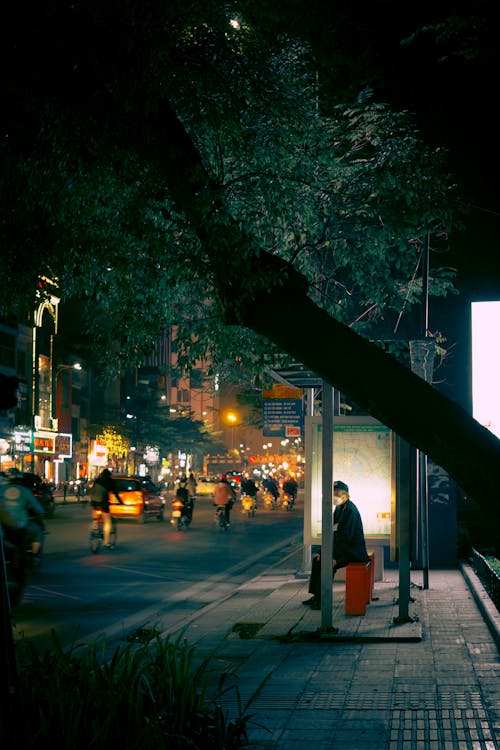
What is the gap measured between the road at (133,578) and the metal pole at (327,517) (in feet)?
7.54

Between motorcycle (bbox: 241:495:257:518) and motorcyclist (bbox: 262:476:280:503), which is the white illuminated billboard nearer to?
motorcycle (bbox: 241:495:257:518)

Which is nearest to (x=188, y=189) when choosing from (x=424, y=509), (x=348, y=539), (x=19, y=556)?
(x=348, y=539)

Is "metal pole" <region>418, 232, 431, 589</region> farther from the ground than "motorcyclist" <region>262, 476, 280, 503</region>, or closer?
farther from the ground

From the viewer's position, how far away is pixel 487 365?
67.6ft

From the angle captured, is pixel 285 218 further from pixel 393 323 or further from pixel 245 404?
pixel 245 404

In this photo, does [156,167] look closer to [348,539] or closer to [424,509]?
[348,539]

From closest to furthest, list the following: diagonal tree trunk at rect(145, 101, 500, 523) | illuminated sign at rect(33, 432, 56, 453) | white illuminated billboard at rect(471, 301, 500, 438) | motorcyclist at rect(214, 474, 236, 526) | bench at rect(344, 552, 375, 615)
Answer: diagonal tree trunk at rect(145, 101, 500, 523)
bench at rect(344, 552, 375, 615)
white illuminated billboard at rect(471, 301, 500, 438)
motorcyclist at rect(214, 474, 236, 526)
illuminated sign at rect(33, 432, 56, 453)

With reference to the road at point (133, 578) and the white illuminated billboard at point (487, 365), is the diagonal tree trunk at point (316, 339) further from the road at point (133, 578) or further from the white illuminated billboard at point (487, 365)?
the white illuminated billboard at point (487, 365)

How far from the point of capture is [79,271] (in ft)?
31.2

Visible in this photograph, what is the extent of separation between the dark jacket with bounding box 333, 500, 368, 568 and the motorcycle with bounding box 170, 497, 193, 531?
20.3 metres

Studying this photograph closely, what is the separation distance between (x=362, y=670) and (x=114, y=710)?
4573 mm

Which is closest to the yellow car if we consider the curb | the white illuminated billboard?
the white illuminated billboard

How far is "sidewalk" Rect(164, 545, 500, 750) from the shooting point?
23.5 ft

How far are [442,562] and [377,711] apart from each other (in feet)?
43.8
